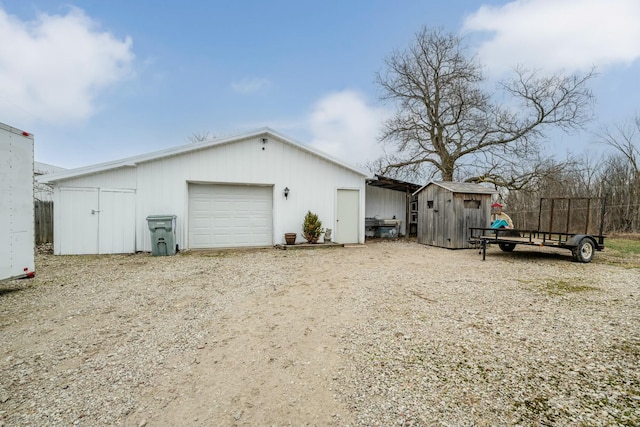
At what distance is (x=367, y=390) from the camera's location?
224cm

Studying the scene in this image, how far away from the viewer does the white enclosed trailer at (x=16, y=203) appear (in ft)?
14.9

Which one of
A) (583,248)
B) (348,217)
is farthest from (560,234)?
(348,217)

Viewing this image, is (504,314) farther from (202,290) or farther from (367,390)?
(202,290)

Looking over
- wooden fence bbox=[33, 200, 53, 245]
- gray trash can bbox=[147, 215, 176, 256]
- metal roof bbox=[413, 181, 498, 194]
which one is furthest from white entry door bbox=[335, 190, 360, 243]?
wooden fence bbox=[33, 200, 53, 245]

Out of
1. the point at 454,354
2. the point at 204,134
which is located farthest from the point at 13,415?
the point at 204,134

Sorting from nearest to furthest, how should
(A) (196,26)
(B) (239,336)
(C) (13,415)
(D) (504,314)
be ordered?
(C) (13,415) → (B) (239,336) → (D) (504,314) → (A) (196,26)

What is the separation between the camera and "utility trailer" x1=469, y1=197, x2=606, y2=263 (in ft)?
24.6

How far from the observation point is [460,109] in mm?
15281

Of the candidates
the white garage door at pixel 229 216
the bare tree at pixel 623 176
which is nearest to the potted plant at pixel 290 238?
the white garage door at pixel 229 216

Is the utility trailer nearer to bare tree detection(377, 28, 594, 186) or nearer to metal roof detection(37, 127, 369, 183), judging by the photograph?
bare tree detection(377, 28, 594, 186)

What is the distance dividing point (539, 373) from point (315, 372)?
1.82 m

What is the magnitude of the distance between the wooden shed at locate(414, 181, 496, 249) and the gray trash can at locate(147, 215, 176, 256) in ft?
29.9

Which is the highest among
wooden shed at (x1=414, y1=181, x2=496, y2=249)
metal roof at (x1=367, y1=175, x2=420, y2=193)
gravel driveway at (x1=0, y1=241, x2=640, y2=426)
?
metal roof at (x1=367, y1=175, x2=420, y2=193)

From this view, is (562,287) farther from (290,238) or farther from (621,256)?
(290,238)
